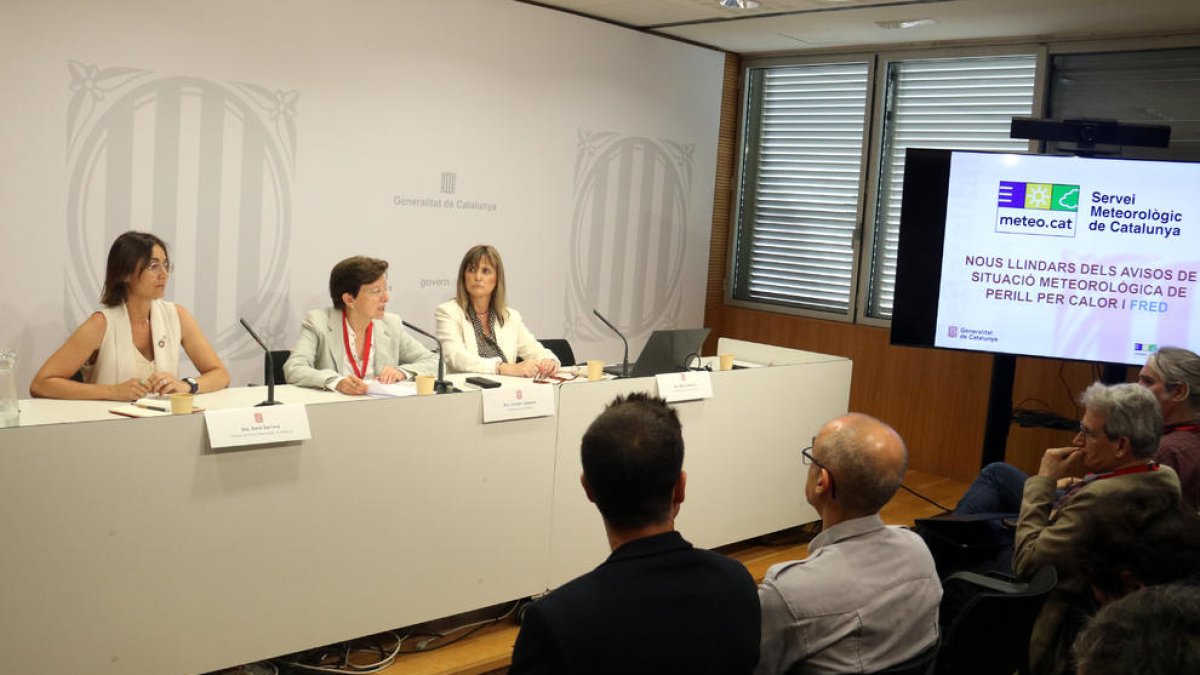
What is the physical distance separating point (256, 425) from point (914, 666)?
191cm

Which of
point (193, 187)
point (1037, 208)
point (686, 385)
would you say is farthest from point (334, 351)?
point (1037, 208)

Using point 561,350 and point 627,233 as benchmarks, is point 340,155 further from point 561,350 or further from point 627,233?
point 627,233

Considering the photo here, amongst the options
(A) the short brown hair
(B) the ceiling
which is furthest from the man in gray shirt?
(B) the ceiling

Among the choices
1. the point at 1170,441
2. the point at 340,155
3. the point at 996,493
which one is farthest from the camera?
the point at 340,155

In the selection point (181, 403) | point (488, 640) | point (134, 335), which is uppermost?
point (134, 335)

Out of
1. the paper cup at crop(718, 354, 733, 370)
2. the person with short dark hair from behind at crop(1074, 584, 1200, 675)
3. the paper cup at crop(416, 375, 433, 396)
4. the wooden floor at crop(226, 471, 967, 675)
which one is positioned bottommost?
the wooden floor at crop(226, 471, 967, 675)

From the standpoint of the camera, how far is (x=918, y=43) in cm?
631

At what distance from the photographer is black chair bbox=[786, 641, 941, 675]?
187cm

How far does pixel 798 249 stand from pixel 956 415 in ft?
5.14

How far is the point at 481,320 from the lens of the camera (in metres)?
4.70

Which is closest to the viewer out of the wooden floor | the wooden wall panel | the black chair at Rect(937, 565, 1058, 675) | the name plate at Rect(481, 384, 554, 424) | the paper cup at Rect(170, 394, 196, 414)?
the black chair at Rect(937, 565, 1058, 675)

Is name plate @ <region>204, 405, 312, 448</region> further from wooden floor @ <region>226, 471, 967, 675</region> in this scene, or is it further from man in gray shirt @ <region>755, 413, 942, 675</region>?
man in gray shirt @ <region>755, 413, 942, 675</region>

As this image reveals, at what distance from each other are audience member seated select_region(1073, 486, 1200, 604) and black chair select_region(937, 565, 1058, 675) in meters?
0.15

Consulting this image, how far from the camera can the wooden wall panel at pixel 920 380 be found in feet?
19.4
